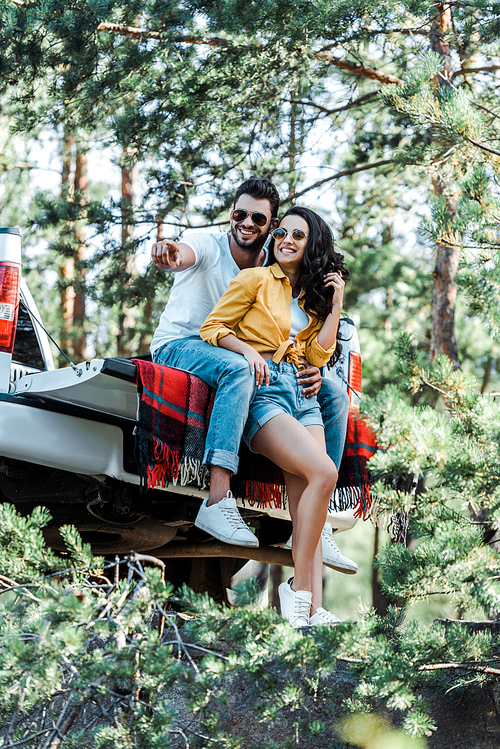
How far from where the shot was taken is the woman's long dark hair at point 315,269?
3.53 metres

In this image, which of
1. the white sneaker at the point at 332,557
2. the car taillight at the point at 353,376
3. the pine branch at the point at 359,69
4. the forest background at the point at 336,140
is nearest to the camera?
the forest background at the point at 336,140

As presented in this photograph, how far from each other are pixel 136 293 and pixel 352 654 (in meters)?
5.77

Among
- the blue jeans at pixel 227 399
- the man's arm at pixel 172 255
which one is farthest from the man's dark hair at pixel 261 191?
the blue jeans at pixel 227 399

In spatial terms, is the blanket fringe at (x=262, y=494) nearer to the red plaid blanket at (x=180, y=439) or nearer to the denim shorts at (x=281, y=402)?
the red plaid blanket at (x=180, y=439)

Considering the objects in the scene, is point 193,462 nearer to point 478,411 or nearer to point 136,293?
point 478,411

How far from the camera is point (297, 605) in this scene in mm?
2947

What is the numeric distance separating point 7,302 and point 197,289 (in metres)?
0.86

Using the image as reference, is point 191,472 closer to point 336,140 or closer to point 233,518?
point 233,518

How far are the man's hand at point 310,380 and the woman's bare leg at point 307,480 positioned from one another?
1.01ft

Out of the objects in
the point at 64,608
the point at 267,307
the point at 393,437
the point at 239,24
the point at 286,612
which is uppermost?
the point at 239,24

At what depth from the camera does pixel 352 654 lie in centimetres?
220

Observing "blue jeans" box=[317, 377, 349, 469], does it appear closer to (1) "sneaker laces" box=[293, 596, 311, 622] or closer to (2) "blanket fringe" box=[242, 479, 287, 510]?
(2) "blanket fringe" box=[242, 479, 287, 510]

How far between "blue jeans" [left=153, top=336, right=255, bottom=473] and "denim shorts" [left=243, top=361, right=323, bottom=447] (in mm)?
67

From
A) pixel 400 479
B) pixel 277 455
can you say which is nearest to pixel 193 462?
pixel 277 455
